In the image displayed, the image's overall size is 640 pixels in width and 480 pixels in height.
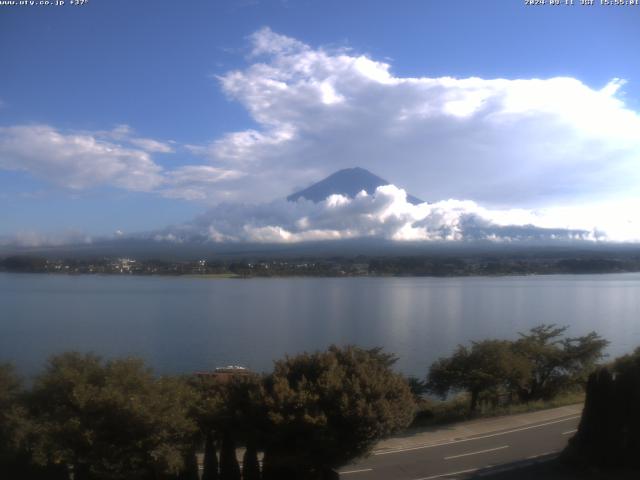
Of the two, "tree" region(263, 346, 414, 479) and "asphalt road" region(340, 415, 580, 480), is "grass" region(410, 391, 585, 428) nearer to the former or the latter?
"asphalt road" region(340, 415, 580, 480)

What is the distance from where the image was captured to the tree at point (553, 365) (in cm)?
1473

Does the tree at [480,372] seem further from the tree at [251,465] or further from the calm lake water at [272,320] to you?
the tree at [251,465]

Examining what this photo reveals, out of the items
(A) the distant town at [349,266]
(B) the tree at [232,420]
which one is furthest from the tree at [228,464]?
(A) the distant town at [349,266]

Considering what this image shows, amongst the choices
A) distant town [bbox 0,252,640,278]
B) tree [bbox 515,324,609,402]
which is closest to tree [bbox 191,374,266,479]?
tree [bbox 515,324,609,402]

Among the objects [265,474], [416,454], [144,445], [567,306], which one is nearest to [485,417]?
[416,454]

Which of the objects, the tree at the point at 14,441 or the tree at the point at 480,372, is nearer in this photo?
the tree at the point at 14,441

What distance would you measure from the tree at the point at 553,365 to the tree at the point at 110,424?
10.5 metres

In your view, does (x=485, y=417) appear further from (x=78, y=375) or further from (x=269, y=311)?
(x=269, y=311)

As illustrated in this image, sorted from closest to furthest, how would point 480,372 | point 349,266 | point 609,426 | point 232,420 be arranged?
point 232,420 < point 609,426 < point 480,372 < point 349,266

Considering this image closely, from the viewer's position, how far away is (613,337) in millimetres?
27203

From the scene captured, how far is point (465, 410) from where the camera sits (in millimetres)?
12938

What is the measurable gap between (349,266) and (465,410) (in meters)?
69.3

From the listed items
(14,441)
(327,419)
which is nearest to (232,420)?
(327,419)

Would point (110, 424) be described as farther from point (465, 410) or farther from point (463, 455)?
point (465, 410)
